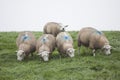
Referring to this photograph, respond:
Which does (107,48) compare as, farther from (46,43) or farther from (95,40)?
(46,43)

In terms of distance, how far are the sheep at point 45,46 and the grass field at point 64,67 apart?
0.47 metres

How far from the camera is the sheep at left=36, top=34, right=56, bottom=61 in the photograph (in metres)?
28.3

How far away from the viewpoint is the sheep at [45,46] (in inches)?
1114

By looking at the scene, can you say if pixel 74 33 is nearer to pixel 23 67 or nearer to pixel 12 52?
pixel 12 52

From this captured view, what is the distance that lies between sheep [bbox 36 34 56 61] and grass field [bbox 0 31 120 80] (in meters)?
0.47

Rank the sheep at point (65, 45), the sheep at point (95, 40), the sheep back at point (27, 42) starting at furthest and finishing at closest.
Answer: the sheep back at point (27, 42) < the sheep at point (95, 40) < the sheep at point (65, 45)

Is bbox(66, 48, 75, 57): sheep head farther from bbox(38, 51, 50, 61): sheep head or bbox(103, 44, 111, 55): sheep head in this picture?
bbox(103, 44, 111, 55): sheep head

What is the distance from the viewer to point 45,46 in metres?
28.8

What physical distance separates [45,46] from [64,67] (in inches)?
135

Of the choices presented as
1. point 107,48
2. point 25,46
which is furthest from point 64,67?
point 25,46

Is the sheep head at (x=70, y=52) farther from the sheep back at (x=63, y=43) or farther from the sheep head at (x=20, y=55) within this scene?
the sheep head at (x=20, y=55)

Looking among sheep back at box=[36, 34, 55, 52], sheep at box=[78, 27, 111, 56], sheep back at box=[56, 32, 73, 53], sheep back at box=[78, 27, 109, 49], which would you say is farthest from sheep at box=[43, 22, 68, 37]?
sheep back at box=[36, 34, 55, 52]

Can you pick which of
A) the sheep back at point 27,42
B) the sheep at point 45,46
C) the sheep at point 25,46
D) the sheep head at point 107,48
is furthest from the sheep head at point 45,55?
the sheep head at point 107,48

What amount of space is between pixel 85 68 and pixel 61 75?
6.36 ft
